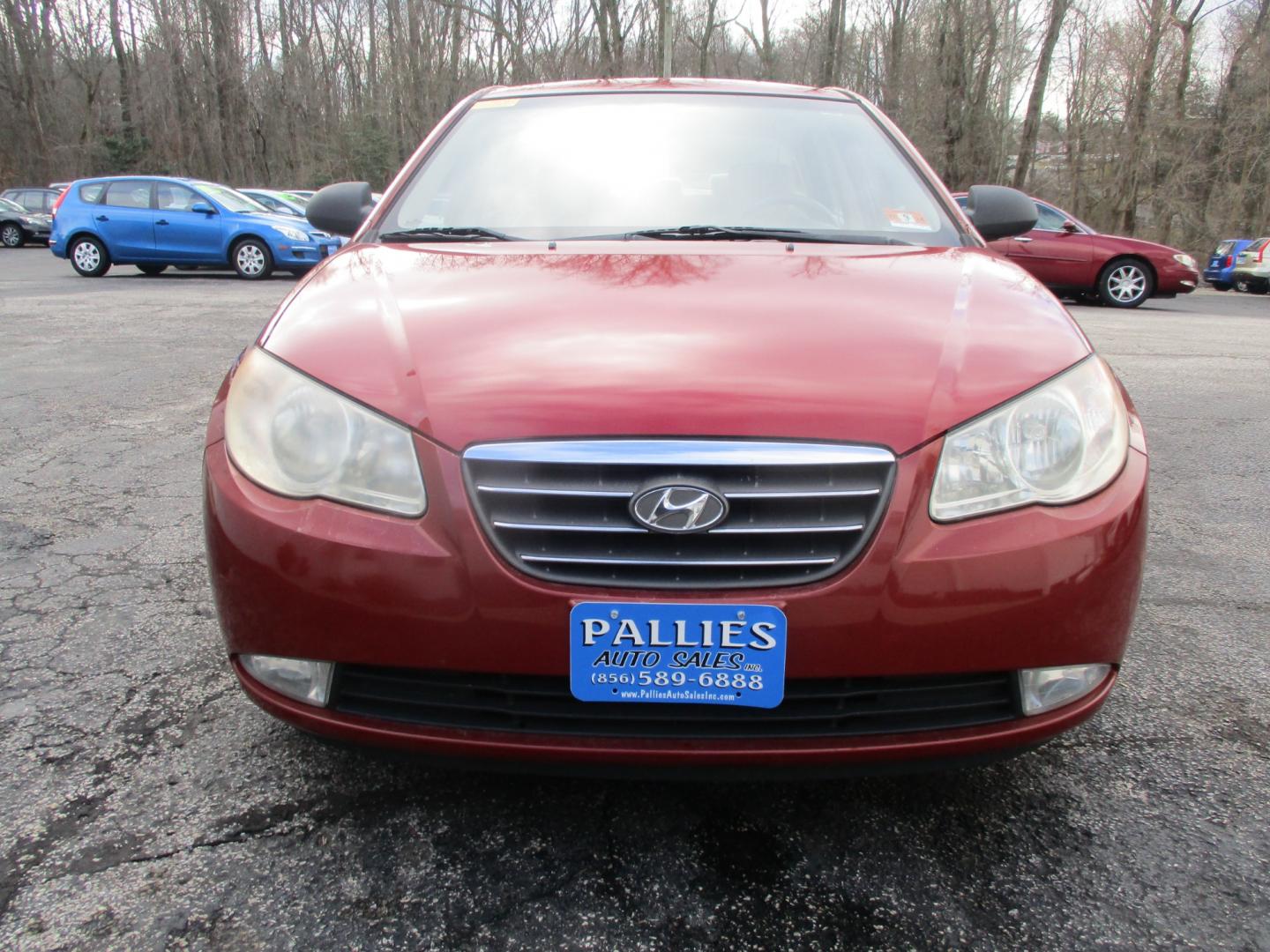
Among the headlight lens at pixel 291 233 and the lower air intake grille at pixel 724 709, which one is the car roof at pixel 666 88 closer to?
the lower air intake grille at pixel 724 709

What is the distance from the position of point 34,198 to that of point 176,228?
15602 millimetres

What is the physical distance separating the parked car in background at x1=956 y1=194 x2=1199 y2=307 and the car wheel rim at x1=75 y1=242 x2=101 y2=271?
40.6 feet

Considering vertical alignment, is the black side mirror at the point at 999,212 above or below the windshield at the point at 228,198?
below

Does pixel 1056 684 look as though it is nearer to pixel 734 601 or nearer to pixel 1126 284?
pixel 734 601

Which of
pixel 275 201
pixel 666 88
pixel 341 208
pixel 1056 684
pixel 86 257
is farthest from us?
pixel 275 201

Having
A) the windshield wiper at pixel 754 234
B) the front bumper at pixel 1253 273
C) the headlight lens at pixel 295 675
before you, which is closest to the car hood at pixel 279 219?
the windshield wiper at pixel 754 234

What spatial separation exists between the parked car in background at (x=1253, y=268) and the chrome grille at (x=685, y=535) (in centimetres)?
1942

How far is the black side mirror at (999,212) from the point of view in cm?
281

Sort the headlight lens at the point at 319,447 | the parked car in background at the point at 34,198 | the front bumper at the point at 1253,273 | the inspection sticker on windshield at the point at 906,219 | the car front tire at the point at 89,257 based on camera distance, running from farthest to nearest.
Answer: the parked car in background at the point at 34,198
the front bumper at the point at 1253,273
the car front tire at the point at 89,257
the inspection sticker on windshield at the point at 906,219
the headlight lens at the point at 319,447

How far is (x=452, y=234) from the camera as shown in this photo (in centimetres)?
236

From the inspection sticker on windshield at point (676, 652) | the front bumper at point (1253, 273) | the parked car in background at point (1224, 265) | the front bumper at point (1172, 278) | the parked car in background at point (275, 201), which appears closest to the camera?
the inspection sticker on windshield at point (676, 652)

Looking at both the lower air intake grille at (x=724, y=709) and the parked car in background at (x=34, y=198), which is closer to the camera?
the lower air intake grille at (x=724, y=709)

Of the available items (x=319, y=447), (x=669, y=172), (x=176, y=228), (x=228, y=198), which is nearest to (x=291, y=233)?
(x=228, y=198)

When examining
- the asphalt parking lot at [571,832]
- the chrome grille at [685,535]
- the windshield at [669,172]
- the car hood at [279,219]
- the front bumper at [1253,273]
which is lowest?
the asphalt parking lot at [571,832]
